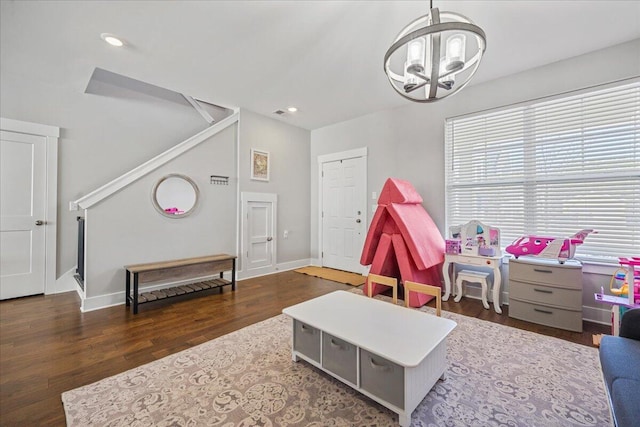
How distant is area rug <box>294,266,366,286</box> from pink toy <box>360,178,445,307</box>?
0.69m

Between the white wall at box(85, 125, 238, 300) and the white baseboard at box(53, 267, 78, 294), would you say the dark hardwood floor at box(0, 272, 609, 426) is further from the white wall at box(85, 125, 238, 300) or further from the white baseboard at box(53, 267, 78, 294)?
the white wall at box(85, 125, 238, 300)

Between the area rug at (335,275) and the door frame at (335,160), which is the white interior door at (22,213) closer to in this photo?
the area rug at (335,275)

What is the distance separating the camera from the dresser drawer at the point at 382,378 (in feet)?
4.80

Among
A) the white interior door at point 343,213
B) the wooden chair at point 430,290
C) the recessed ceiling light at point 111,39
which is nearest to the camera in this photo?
the wooden chair at point 430,290

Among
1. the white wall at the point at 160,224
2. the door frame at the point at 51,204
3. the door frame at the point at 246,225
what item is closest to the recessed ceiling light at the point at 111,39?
the white wall at the point at 160,224

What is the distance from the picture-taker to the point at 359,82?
3.60m

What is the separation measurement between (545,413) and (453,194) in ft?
9.23

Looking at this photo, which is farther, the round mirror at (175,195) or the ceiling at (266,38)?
the round mirror at (175,195)

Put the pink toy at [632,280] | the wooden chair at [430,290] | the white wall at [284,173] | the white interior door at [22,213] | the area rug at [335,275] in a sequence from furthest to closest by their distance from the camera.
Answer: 1. the white wall at [284,173]
2. the area rug at [335,275]
3. the white interior door at [22,213]
4. the pink toy at [632,280]
5. the wooden chair at [430,290]

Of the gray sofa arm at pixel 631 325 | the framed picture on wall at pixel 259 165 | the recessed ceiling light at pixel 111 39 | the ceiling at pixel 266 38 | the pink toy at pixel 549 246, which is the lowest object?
the gray sofa arm at pixel 631 325

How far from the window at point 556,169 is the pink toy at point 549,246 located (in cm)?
28

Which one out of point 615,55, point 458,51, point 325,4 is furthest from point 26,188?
point 615,55

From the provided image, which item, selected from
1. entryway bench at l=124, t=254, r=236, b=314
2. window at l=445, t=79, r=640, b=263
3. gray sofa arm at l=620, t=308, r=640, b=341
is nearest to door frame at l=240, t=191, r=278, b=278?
entryway bench at l=124, t=254, r=236, b=314

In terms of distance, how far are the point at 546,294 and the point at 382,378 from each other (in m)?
2.37
